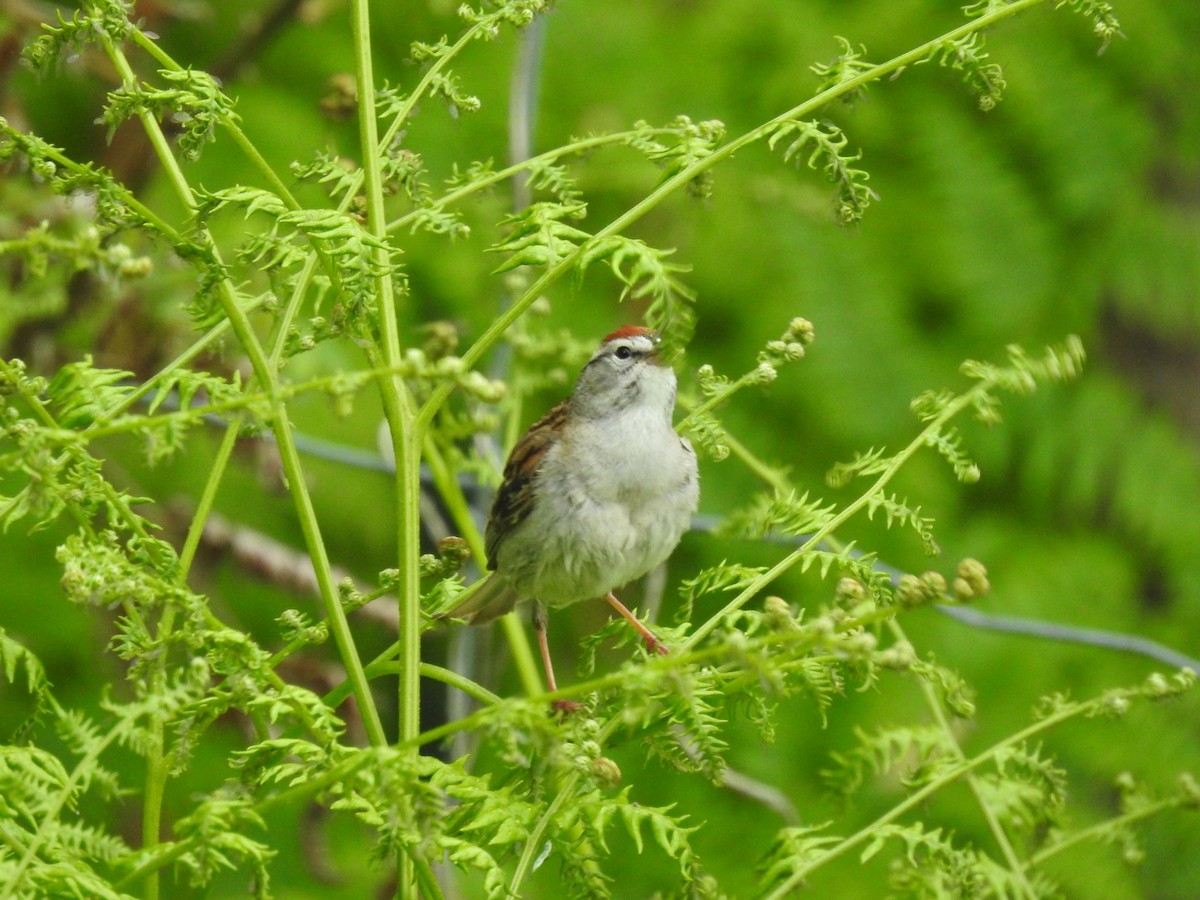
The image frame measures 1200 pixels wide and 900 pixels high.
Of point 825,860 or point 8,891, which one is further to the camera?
point 825,860

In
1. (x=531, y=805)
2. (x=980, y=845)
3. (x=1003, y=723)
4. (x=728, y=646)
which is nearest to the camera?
(x=728, y=646)

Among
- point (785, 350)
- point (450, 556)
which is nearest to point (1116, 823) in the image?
point (785, 350)

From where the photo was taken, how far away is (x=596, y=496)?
8.55 feet

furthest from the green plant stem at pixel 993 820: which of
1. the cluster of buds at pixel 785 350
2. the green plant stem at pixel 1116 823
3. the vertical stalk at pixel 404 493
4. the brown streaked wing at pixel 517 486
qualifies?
the brown streaked wing at pixel 517 486

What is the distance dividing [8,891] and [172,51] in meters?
3.65

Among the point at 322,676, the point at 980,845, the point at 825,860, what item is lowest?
the point at 980,845

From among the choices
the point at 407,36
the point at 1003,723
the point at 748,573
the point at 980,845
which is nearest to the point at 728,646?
the point at 748,573

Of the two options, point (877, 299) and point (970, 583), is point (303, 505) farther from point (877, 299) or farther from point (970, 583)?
point (877, 299)

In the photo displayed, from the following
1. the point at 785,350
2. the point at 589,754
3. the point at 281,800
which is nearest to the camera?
the point at 281,800

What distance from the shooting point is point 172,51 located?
171 inches

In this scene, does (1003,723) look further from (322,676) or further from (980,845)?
(322,676)

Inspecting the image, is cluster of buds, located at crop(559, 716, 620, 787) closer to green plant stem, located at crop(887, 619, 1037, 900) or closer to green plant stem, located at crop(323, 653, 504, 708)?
green plant stem, located at crop(323, 653, 504, 708)

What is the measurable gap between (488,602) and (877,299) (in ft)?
7.42

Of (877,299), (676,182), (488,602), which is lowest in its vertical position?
(488,602)
